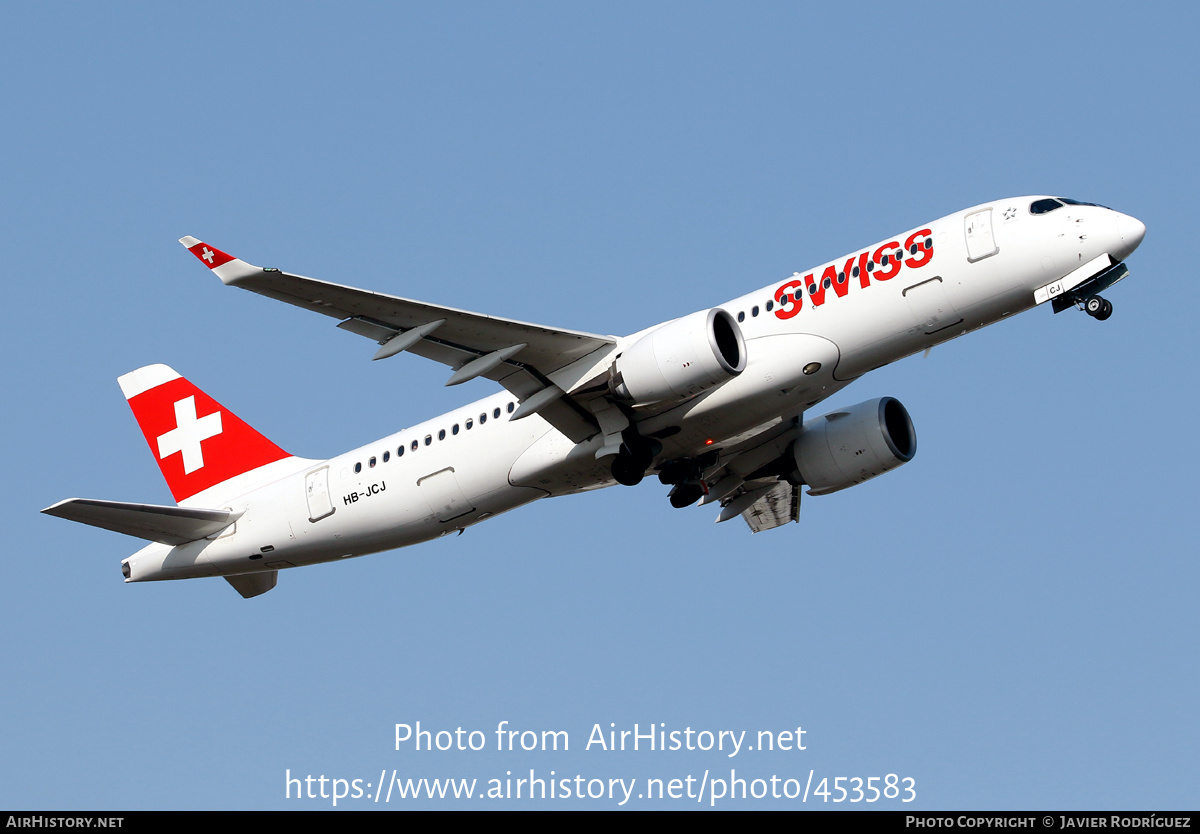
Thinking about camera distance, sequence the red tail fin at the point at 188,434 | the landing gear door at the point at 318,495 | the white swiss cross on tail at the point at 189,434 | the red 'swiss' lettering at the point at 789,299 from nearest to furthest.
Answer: the red 'swiss' lettering at the point at 789,299 → the landing gear door at the point at 318,495 → the red tail fin at the point at 188,434 → the white swiss cross on tail at the point at 189,434

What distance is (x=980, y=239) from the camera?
27562 mm

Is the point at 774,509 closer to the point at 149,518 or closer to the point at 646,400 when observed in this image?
the point at 646,400

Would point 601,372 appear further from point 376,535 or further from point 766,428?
point 376,535

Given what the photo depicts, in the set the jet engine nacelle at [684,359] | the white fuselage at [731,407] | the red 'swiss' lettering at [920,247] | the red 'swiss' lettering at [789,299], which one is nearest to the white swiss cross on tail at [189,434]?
the white fuselage at [731,407]

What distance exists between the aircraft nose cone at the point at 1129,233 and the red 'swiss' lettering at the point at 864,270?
355 cm

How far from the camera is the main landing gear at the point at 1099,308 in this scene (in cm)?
2720

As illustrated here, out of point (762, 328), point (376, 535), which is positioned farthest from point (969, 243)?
point (376, 535)

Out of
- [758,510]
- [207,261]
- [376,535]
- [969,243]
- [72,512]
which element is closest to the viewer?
[207,261]

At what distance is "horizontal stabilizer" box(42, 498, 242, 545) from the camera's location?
29.8 meters

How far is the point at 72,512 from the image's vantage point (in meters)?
29.8

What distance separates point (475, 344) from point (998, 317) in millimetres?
10463

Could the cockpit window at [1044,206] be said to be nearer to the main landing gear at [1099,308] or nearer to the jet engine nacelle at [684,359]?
the main landing gear at [1099,308]

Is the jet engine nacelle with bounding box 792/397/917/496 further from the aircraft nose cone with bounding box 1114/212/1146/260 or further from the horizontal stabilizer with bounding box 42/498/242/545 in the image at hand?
the horizontal stabilizer with bounding box 42/498/242/545

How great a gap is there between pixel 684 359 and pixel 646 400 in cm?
123
